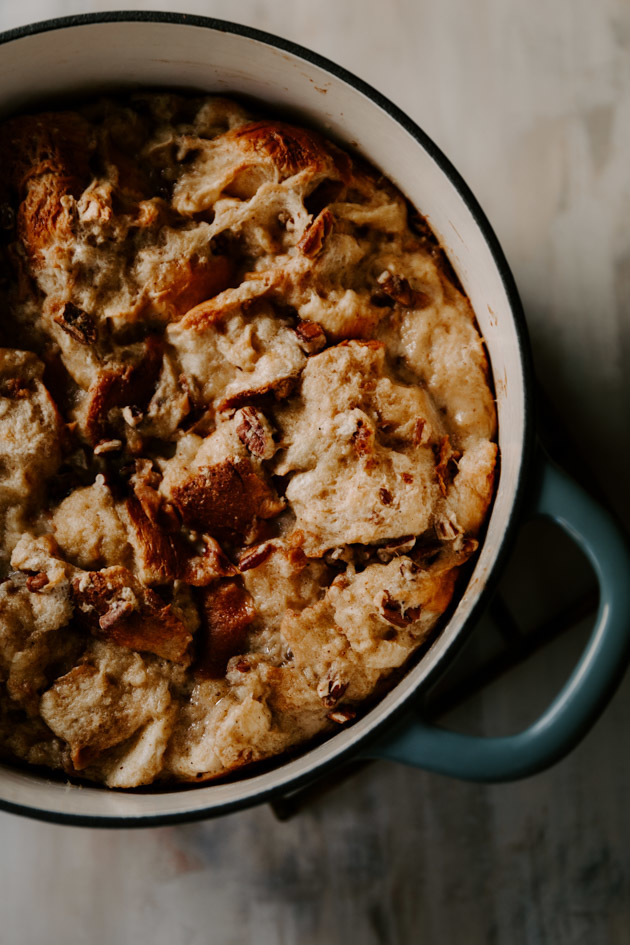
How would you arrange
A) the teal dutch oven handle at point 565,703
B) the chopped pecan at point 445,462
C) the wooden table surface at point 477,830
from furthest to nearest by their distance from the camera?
1. the wooden table surface at point 477,830
2. the chopped pecan at point 445,462
3. the teal dutch oven handle at point 565,703

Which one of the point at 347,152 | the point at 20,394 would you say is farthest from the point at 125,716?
the point at 347,152

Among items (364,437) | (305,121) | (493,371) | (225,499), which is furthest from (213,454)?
(305,121)

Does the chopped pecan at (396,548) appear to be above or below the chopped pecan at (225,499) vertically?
below

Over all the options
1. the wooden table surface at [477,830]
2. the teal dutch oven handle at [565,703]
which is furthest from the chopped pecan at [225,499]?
the wooden table surface at [477,830]

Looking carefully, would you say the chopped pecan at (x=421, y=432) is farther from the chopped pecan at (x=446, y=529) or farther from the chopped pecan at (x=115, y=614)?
the chopped pecan at (x=115, y=614)

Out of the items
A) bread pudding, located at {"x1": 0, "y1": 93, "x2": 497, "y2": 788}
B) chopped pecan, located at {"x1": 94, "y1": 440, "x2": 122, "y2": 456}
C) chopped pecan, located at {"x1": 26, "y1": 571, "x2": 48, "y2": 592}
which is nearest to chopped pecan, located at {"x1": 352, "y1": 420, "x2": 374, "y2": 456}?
bread pudding, located at {"x1": 0, "y1": 93, "x2": 497, "y2": 788}

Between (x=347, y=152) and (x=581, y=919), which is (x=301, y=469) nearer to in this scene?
(x=347, y=152)

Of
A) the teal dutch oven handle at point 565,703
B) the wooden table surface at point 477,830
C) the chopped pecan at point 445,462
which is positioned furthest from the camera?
the wooden table surface at point 477,830

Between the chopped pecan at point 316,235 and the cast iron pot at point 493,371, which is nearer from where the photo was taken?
the cast iron pot at point 493,371
